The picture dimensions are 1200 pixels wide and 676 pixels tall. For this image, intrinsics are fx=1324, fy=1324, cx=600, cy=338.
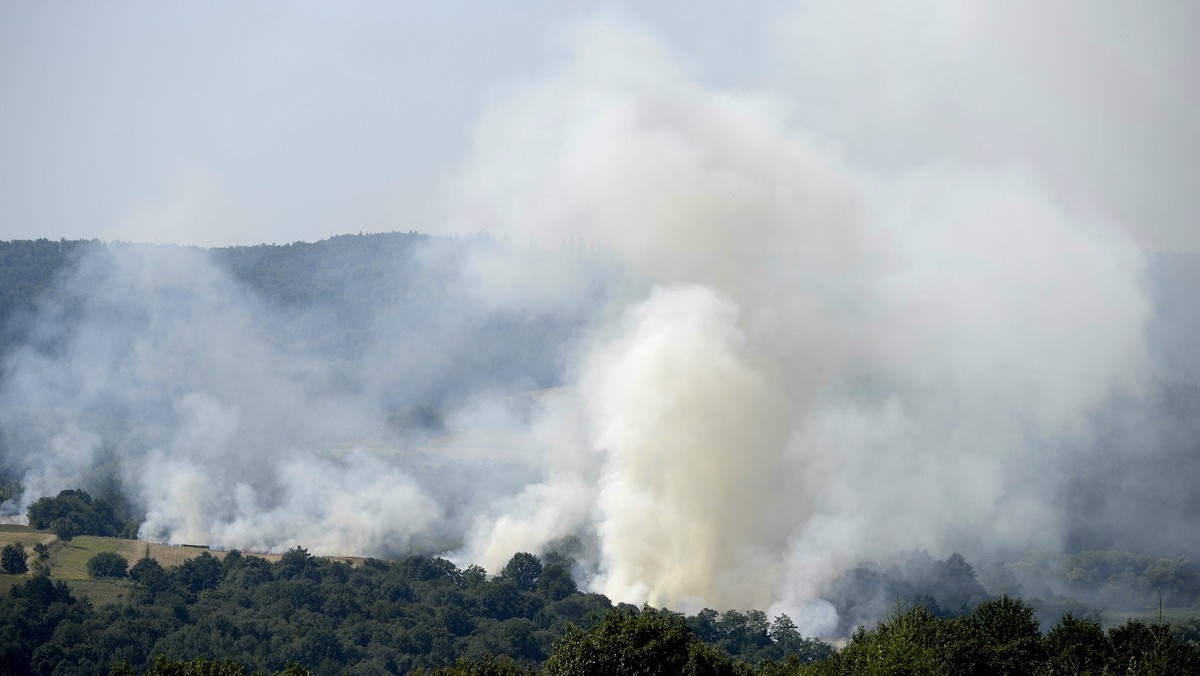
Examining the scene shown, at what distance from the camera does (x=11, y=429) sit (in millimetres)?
194375

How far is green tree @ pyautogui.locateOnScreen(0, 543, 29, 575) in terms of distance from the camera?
5074 inches

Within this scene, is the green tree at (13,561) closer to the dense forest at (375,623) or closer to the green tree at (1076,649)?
the dense forest at (375,623)

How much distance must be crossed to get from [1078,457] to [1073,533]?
2073 centimetres

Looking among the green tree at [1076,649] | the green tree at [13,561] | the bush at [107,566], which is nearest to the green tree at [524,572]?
the bush at [107,566]

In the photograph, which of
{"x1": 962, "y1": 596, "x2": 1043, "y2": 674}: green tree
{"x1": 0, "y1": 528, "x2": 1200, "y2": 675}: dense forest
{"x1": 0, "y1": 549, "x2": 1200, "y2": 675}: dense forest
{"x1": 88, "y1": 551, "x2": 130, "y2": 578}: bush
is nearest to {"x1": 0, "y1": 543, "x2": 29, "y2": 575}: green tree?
{"x1": 0, "y1": 528, "x2": 1200, "y2": 675}: dense forest

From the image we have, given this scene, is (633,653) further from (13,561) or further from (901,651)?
(13,561)

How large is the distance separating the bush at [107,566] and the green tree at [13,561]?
6330mm

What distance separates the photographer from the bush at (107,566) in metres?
135

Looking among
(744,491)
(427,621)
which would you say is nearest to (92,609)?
(427,621)

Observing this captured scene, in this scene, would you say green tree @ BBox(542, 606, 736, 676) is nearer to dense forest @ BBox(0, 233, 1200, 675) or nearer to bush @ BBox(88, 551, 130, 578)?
dense forest @ BBox(0, 233, 1200, 675)

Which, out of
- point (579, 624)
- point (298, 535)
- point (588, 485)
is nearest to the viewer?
point (579, 624)

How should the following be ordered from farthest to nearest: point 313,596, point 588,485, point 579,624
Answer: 1. point 588,485
2. point 313,596
3. point 579,624

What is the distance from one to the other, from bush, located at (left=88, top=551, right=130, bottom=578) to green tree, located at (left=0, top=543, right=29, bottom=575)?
20.8ft

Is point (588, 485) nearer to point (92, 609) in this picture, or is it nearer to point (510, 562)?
point (510, 562)
